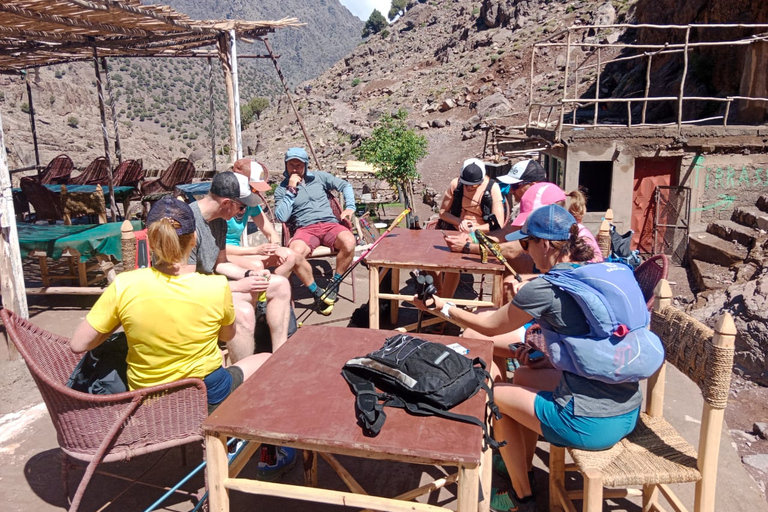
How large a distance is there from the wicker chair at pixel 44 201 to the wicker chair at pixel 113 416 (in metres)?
6.23

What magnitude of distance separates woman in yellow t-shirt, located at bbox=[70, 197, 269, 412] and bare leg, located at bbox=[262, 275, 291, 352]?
3.82 feet

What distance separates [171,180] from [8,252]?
5880 mm

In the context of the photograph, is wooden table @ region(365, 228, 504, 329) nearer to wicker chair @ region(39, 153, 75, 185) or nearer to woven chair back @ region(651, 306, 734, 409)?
woven chair back @ region(651, 306, 734, 409)

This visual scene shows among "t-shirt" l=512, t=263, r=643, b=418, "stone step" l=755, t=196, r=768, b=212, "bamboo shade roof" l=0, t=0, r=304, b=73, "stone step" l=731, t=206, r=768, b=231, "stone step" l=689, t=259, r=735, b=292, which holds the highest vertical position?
"bamboo shade roof" l=0, t=0, r=304, b=73

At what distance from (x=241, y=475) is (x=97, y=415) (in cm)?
110

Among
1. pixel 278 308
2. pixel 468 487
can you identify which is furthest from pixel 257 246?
pixel 468 487

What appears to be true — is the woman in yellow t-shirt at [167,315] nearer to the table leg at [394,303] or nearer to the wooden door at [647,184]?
the table leg at [394,303]

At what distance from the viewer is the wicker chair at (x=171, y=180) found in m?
10.2

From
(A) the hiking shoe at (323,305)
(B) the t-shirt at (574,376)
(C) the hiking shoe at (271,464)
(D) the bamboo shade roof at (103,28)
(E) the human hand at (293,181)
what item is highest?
(D) the bamboo shade roof at (103,28)

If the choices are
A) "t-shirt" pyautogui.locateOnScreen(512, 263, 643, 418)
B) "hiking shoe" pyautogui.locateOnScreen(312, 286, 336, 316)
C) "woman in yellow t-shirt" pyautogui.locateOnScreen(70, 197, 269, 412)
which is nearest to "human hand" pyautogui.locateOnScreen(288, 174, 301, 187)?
"hiking shoe" pyautogui.locateOnScreen(312, 286, 336, 316)

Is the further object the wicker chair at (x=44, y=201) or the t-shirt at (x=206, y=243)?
the wicker chair at (x=44, y=201)

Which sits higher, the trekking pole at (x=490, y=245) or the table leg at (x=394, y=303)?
the trekking pole at (x=490, y=245)

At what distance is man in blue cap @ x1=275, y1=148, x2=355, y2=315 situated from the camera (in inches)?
232

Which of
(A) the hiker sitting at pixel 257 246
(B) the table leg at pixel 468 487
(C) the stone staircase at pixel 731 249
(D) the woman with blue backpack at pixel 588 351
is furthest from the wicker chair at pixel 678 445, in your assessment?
(C) the stone staircase at pixel 731 249
